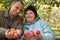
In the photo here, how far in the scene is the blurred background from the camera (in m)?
1.87

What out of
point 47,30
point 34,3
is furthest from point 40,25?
point 34,3

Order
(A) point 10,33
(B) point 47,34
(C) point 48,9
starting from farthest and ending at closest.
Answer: (C) point 48,9 → (B) point 47,34 → (A) point 10,33

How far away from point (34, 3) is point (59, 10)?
0.78 ft

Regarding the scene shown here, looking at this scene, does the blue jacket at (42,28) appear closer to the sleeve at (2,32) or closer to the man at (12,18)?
the man at (12,18)

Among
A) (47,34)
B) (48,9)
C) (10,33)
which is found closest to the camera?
(10,33)

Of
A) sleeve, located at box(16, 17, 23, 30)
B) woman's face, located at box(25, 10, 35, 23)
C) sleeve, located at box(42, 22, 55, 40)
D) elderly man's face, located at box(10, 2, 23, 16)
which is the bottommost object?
sleeve, located at box(42, 22, 55, 40)

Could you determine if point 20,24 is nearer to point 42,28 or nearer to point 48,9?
point 42,28

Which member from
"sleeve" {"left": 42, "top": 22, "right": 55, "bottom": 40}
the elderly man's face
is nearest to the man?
the elderly man's face

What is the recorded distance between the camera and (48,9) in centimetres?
190

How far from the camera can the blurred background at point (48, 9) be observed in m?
1.87

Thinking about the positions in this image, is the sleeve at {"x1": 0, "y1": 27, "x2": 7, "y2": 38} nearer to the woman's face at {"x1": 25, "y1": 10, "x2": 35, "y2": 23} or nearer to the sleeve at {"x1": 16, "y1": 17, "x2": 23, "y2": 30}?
the sleeve at {"x1": 16, "y1": 17, "x2": 23, "y2": 30}

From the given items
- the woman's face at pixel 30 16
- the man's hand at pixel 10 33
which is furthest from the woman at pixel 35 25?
the man's hand at pixel 10 33

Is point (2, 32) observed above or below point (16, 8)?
below

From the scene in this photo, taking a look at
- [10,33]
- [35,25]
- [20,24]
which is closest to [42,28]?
[35,25]
